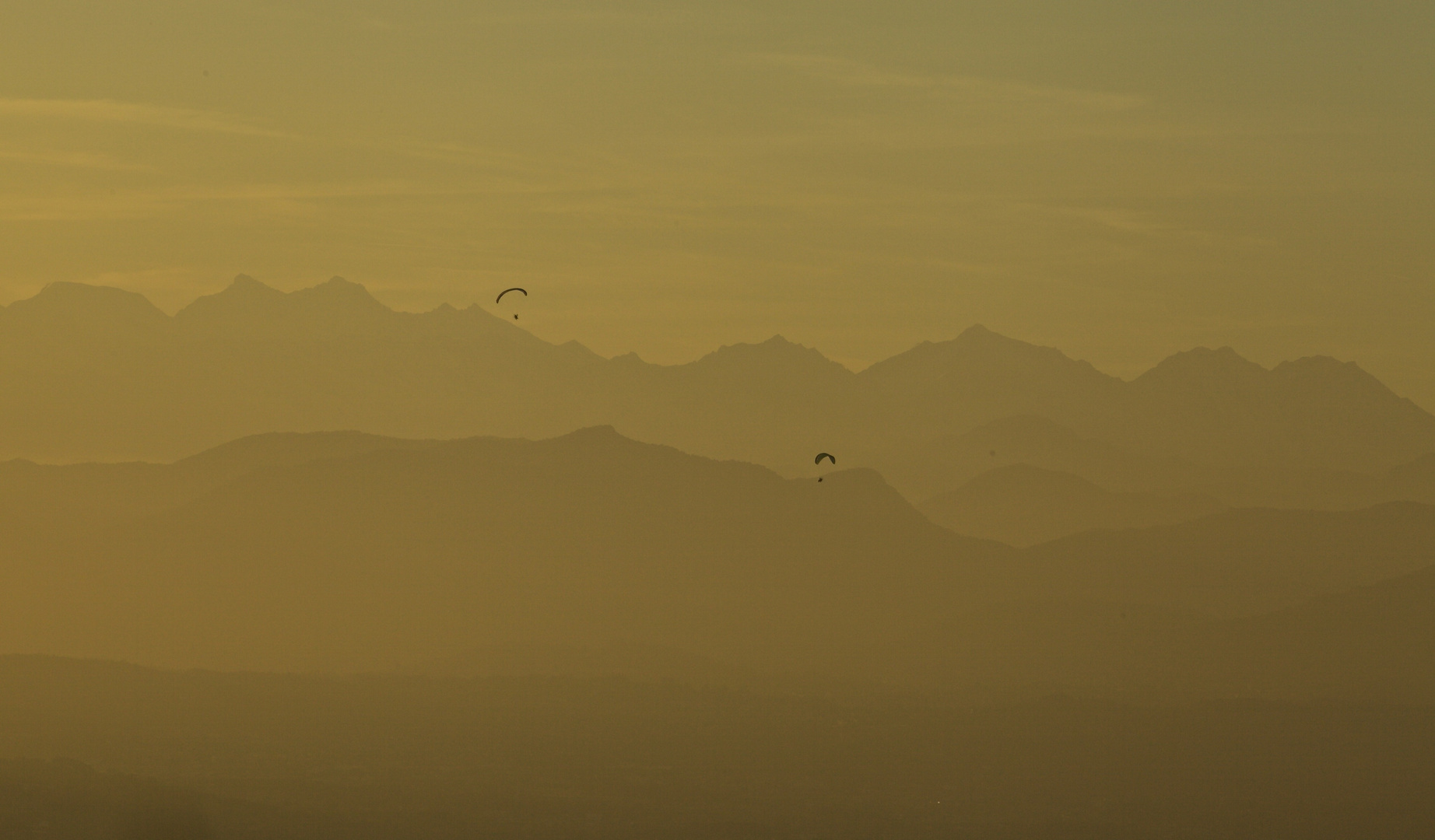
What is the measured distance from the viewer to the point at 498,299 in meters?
126
